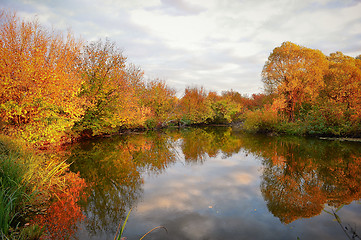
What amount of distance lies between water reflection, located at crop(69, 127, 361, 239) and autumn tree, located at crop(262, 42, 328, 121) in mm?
17227

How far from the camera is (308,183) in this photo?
26.4 ft

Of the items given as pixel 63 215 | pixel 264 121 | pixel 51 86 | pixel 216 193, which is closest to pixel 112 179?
pixel 63 215

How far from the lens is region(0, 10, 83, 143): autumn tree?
37.4 feet

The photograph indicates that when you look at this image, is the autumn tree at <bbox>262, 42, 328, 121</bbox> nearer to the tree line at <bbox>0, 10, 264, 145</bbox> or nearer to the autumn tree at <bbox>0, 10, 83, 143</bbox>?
the tree line at <bbox>0, 10, 264, 145</bbox>

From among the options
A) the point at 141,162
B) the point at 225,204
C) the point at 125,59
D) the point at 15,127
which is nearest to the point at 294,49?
the point at 125,59

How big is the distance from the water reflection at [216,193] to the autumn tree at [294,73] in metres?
17.2

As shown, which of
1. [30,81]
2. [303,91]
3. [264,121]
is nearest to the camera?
[30,81]

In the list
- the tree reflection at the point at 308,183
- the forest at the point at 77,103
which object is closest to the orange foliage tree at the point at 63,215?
the forest at the point at 77,103

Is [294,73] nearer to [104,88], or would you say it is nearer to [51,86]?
[104,88]

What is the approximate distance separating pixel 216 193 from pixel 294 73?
26288mm

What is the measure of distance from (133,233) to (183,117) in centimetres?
4024

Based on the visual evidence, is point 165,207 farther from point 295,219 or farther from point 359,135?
point 359,135

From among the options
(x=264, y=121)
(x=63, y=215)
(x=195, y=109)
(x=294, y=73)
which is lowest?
(x=63, y=215)

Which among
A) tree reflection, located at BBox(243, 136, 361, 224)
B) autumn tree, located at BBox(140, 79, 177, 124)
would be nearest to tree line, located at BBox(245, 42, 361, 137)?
tree reflection, located at BBox(243, 136, 361, 224)
